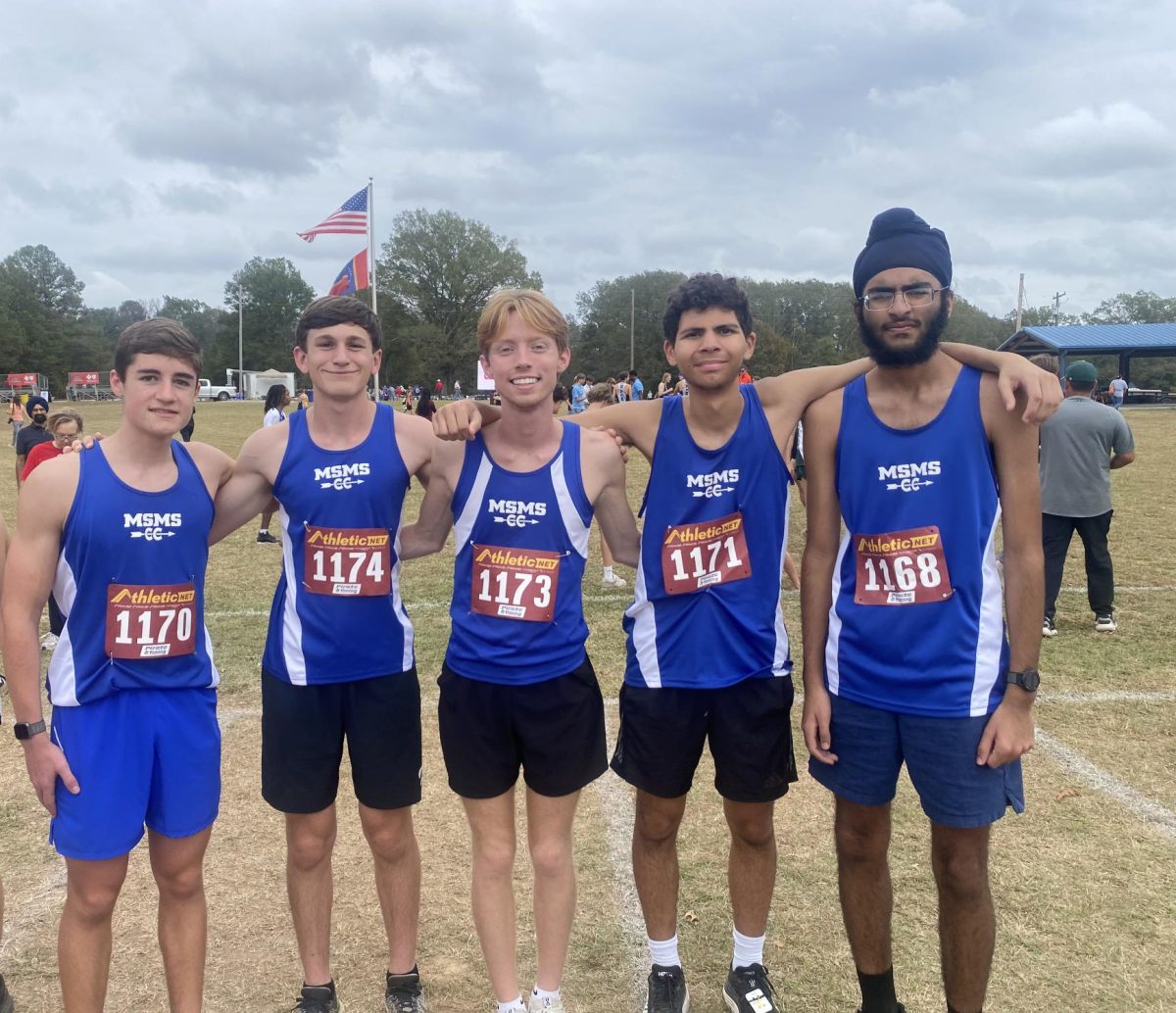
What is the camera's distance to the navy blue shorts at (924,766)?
8.32 ft

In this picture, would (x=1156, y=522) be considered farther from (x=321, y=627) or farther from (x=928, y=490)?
(x=321, y=627)

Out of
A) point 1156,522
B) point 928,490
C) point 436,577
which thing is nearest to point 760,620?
point 928,490

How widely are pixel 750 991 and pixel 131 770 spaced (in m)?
2.04

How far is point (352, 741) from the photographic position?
9.41 feet

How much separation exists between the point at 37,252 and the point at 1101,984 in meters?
109

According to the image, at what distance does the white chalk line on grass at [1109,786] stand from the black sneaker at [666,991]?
2455 mm

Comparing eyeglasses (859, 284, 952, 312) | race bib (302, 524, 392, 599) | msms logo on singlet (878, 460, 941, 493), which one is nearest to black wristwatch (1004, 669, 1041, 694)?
msms logo on singlet (878, 460, 941, 493)

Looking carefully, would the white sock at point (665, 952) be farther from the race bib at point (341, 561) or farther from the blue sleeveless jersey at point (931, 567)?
the race bib at point (341, 561)

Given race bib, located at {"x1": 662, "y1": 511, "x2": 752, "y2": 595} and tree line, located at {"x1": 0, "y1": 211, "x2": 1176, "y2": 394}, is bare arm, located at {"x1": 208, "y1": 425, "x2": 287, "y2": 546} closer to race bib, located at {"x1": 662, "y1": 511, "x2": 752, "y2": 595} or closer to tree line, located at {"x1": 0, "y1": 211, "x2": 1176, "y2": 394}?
race bib, located at {"x1": 662, "y1": 511, "x2": 752, "y2": 595}

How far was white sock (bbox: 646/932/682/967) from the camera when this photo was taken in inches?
115

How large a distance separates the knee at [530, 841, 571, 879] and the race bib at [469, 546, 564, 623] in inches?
28.5

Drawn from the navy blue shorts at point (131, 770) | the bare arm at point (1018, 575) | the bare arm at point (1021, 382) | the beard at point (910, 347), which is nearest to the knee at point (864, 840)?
the bare arm at point (1018, 575)

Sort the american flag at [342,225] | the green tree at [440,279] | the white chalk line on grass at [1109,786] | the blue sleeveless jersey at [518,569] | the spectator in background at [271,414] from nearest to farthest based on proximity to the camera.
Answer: the blue sleeveless jersey at [518,569]
the white chalk line on grass at [1109,786]
the spectator in background at [271,414]
the american flag at [342,225]
the green tree at [440,279]

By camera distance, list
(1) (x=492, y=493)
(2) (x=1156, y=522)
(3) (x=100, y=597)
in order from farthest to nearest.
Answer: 1. (2) (x=1156, y=522)
2. (1) (x=492, y=493)
3. (3) (x=100, y=597)
